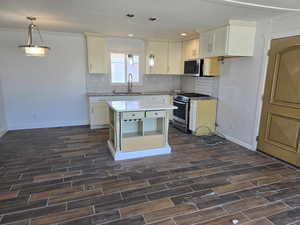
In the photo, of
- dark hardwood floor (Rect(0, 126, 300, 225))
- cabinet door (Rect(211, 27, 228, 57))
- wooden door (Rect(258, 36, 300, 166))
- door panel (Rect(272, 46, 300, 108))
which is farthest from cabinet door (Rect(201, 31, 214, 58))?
dark hardwood floor (Rect(0, 126, 300, 225))

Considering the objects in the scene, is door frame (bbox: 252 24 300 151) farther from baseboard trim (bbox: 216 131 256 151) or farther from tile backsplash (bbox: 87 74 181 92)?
tile backsplash (bbox: 87 74 181 92)

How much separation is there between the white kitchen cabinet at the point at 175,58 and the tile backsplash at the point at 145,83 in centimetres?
40

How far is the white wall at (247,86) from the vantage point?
335 cm

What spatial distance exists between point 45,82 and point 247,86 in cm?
475

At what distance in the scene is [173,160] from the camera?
11.2ft

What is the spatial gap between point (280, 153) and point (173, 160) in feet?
6.07

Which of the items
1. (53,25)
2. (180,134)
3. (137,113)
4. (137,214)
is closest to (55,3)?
(53,25)

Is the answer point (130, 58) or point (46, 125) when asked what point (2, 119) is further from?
point (130, 58)

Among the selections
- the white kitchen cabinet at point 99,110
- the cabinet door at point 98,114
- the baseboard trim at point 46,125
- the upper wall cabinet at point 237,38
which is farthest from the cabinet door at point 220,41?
the baseboard trim at point 46,125

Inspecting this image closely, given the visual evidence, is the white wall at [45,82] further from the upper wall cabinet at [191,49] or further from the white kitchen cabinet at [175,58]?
the upper wall cabinet at [191,49]

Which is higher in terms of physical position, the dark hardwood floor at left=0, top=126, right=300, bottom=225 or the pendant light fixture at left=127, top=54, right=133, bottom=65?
the pendant light fixture at left=127, top=54, right=133, bottom=65

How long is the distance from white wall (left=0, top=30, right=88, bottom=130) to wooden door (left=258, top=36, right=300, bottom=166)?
4.35 meters

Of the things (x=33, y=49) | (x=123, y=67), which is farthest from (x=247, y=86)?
(x=33, y=49)

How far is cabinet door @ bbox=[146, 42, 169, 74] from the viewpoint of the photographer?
572cm
